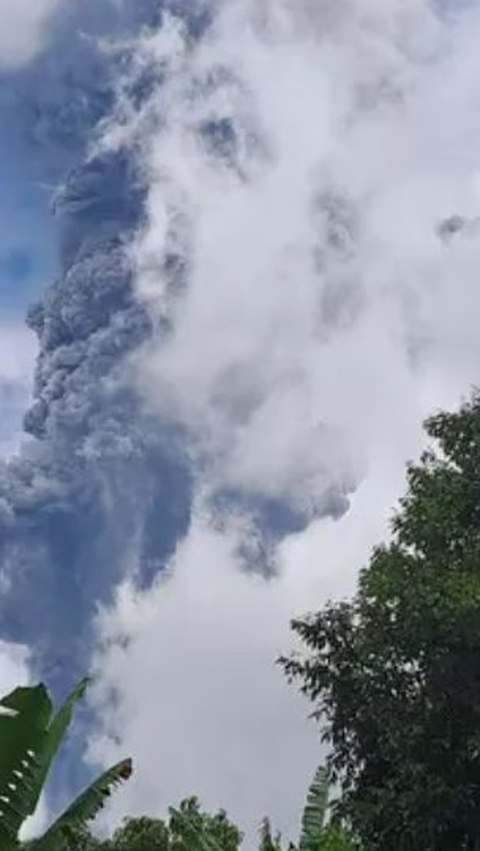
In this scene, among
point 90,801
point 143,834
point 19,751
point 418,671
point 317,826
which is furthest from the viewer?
point 143,834

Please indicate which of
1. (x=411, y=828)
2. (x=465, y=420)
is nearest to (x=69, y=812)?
(x=411, y=828)

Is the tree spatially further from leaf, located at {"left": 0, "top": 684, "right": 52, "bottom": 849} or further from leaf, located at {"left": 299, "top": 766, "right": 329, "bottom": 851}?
leaf, located at {"left": 0, "top": 684, "right": 52, "bottom": 849}

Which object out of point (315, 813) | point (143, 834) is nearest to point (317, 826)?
point (315, 813)

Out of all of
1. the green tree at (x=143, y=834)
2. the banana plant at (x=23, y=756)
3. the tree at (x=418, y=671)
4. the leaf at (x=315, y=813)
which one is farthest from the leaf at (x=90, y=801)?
the green tree at (x=143, y=834)

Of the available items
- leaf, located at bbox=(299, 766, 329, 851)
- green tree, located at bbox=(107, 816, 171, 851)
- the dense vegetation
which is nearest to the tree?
the dense vegetation

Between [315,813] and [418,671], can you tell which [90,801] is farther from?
[418,671]

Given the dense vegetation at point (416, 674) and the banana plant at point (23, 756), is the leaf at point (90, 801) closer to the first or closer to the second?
the banana plant at point (23, 756)

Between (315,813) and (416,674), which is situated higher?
(416,674)
